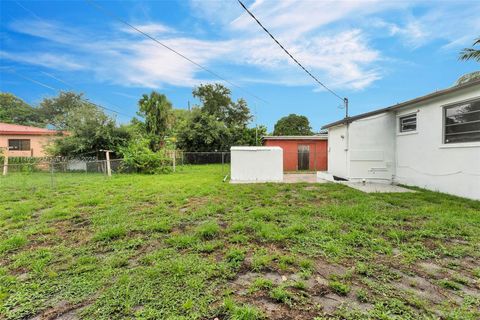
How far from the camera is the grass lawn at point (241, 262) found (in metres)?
2.10

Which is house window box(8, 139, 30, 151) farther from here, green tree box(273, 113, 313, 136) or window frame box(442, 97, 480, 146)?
green tree box(273, 113, 313, 136)

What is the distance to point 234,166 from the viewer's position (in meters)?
10.4

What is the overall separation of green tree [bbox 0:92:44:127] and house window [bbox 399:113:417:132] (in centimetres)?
3868

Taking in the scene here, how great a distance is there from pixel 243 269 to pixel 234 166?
7729 millimetres

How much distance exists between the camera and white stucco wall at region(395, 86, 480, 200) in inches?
252

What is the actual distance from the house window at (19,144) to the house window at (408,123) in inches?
946

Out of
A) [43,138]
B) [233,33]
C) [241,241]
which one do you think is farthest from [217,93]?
[241,241]

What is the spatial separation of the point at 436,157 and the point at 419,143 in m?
0.85

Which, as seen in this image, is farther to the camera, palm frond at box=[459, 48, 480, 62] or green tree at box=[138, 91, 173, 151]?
green tree at box=[138, 91, 173, 151]

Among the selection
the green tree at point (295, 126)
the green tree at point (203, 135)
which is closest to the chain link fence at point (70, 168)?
the green tree at point (203, 135)

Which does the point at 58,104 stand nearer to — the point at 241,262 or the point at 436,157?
the point at 241,262

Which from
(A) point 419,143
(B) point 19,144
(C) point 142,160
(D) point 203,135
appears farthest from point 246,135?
(B) point 19,144

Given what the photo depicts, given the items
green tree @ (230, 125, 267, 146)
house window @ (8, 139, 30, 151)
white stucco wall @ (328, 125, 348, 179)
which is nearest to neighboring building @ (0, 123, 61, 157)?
house window @ (8, 139, 30, 151)

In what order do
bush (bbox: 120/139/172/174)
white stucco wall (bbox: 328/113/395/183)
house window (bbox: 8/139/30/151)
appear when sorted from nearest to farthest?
white stucco wall (bbox: 328/113/395/183), bush (bbox: 120/139/172/174), house window (bbox: 8/139/30/151)
